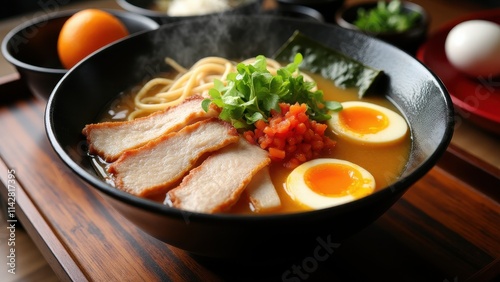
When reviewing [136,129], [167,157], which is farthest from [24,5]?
[167,157]

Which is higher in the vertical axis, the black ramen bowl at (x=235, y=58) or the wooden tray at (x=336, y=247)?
the black ramen bowl at (x=235, y=58)

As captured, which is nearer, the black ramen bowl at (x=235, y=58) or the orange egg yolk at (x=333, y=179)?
the black ramen bowl at (x=235, y=58)

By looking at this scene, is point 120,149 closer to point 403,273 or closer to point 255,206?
point 255,206

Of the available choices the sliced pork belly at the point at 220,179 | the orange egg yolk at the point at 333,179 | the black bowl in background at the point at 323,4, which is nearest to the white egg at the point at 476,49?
the black bowl in background at the point at 323,4

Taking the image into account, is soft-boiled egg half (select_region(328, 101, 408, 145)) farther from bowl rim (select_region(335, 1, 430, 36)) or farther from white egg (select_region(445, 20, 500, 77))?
bowl rim (select_region(335, 1, 430, 36))

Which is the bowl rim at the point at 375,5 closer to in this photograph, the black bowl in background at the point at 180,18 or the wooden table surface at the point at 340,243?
the black bowl in background at the point at 180,18

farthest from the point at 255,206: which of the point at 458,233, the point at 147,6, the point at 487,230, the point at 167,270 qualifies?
the point at 147,6

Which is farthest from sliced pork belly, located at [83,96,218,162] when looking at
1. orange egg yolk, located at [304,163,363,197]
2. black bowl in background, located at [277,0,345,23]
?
black bowl in background, located at [277,0,345,23]

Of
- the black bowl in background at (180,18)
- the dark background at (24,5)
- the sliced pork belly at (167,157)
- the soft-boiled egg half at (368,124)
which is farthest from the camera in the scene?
the dark background at (24,5)
